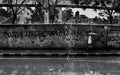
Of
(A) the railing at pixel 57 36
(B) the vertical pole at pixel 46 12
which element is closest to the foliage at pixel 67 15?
(B) the vertical pole at pixel 46 12

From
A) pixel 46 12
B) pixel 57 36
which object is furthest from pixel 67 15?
pixel 57 36

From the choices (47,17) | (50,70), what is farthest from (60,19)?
(50,70)

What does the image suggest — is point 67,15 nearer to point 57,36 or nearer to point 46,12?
point 46,12

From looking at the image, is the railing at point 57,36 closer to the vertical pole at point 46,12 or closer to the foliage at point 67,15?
the vertical pole at point 46,12

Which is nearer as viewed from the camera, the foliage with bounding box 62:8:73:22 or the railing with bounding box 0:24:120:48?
the railing with bounding box 0:24:120:48

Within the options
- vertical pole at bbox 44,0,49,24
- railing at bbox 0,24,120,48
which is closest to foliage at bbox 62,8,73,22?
vertical pole at bbox 44,0,49,24

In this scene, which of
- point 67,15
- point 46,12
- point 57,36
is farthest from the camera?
point 67,15

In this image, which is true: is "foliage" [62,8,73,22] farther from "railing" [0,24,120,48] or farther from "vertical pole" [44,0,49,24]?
"railing" [0,24,120,48]

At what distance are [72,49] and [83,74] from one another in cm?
471

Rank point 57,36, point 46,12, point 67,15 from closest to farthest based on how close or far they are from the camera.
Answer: point 57,36
point 46,12
point 67,15

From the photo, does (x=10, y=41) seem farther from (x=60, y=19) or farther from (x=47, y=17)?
(x=60, y=19)

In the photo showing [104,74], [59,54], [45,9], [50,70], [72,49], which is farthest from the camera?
[45,9]

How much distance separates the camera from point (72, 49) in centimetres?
1112

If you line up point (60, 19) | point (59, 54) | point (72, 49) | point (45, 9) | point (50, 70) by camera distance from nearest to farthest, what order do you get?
point (50, 70) < point (59, 54) < point (72, 49) < point (45, 9) < point (60, 19)
